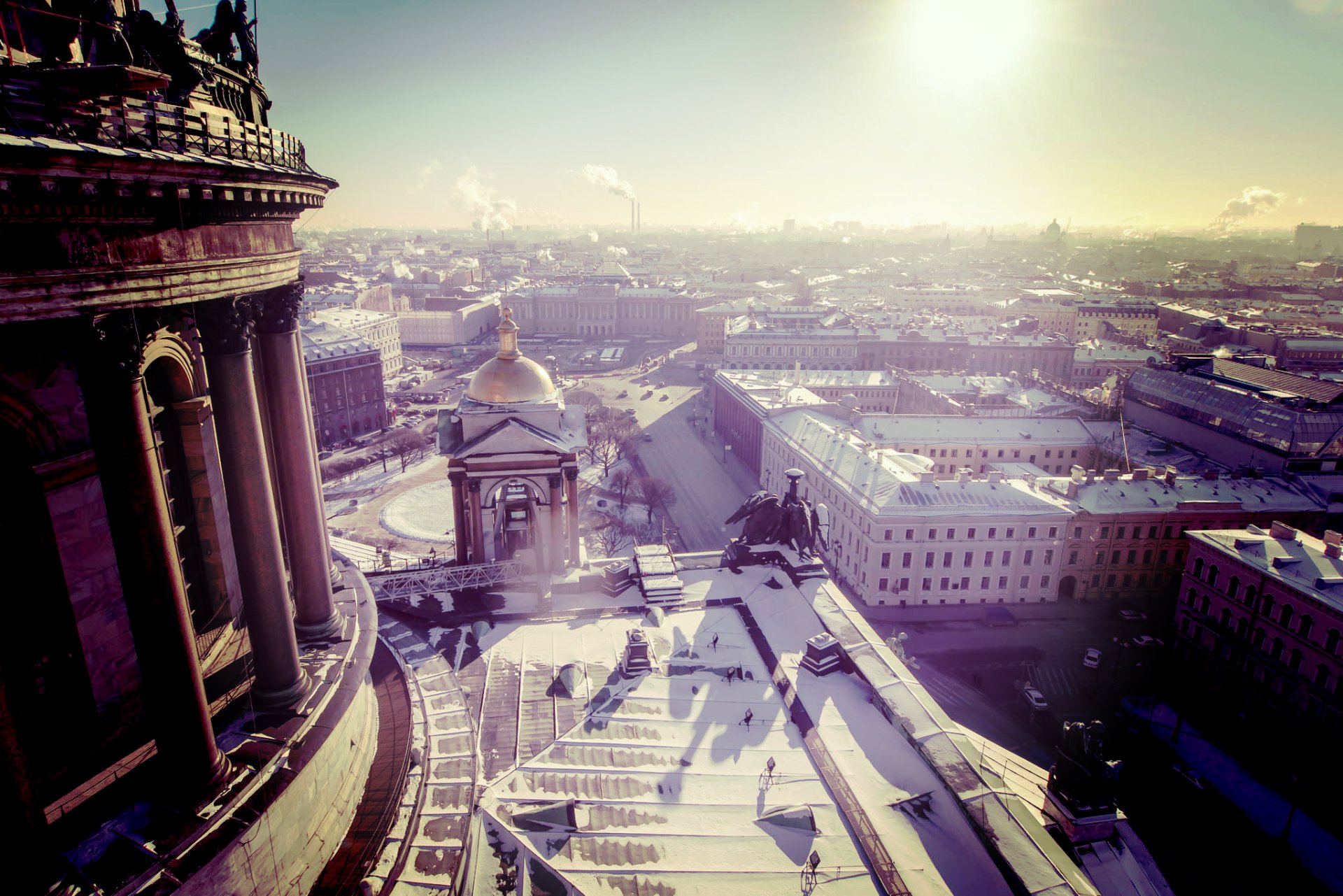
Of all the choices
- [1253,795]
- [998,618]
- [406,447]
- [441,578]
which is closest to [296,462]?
[441,578]

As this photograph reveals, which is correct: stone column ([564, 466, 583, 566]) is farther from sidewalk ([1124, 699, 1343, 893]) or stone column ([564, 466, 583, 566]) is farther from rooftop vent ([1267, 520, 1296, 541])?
rooftop vent ([1267, 520, 1296, 541])

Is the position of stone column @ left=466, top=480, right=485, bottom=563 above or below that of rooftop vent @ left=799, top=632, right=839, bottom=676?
above

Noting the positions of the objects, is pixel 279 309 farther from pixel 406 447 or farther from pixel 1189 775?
pixel 406 447

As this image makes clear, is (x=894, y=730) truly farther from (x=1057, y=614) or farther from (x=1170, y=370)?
(x=1170, y=370)

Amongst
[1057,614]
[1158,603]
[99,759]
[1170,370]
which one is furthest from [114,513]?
[1170,370]

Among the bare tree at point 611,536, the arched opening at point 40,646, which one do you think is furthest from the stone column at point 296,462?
the bare tree at point 611,536

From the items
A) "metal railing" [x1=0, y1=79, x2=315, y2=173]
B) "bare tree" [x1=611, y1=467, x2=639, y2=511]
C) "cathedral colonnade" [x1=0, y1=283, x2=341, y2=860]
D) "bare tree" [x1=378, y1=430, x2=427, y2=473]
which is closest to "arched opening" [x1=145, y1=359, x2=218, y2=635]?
"cathedral colonnade" [x1=0, y1=283, x2=341, y2=860]
